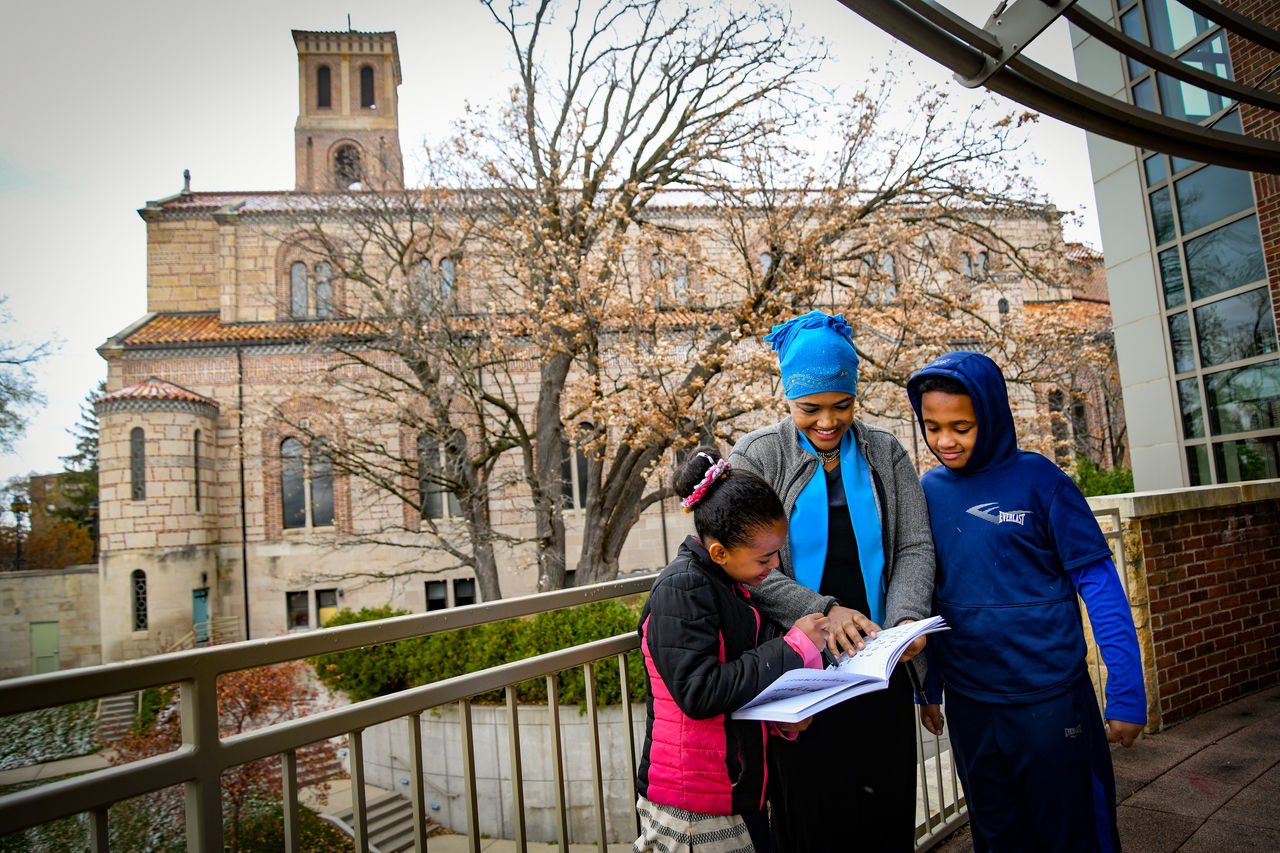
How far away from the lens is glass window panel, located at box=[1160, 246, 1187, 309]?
8.48m

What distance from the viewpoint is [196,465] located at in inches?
746

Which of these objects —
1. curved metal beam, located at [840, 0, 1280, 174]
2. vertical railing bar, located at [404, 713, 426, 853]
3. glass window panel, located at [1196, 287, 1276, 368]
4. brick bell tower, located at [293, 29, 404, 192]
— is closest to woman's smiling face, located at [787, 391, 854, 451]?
curved metal beam, located at [840, 0, 1280, 174]

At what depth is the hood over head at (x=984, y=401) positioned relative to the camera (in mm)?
1934

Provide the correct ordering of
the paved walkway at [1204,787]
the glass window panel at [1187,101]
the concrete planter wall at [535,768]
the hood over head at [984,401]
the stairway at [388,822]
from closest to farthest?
the hood over head at [984,401] → the paved walkway at [1204,787] → the glass window panel at [1187,101] → the concrete planter wall at [535,768] → the stairway at [388,822]

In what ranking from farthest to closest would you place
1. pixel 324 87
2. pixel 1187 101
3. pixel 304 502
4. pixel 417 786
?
pixel 324 87 → pixel 304 502 → pixel 1187 101 → pixel 417 786

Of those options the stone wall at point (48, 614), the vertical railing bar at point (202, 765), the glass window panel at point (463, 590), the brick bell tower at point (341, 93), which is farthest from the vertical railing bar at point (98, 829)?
the brick bell tower at point (341, 93)

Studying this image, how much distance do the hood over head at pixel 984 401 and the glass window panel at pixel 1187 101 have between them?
8.01 m

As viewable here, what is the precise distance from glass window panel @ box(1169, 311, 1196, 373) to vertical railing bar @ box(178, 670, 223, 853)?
413 inches

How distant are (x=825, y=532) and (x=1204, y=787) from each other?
2897 millimetres

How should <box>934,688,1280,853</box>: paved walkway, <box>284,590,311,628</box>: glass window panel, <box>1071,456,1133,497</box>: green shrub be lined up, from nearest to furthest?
<box>934,688,1280,853</box>: paved walkway, <box>1071,456,1133,497</box>: green shrub, <box>284,590,311,628</box>: glass window panel

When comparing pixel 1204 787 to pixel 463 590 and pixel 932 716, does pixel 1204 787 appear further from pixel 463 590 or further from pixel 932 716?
pixel 463 590

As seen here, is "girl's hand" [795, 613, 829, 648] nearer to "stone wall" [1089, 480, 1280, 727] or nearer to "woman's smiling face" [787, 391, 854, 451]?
"woman's smiling face" [787, 391, 854, 451]

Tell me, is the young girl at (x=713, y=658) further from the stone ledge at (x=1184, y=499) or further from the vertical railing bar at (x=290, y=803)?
the stone ledge at (x=1184, y=499)

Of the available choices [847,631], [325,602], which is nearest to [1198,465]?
[847,631]
